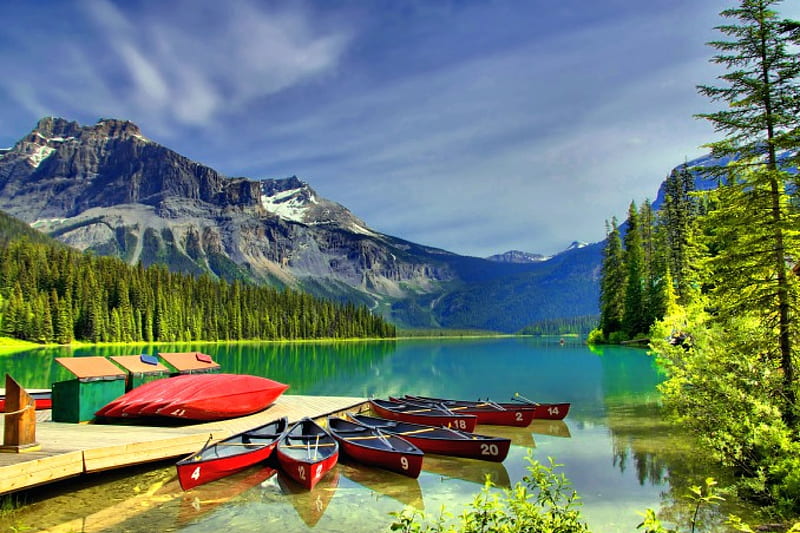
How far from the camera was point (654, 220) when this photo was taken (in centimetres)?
8938

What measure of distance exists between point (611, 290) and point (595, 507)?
Answer: 82.7m

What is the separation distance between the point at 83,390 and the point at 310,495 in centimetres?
1082

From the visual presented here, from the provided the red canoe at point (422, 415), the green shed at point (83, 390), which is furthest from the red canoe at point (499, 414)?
the green shed at point (83, 390)

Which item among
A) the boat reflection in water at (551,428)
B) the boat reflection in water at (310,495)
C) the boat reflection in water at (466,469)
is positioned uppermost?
the boat reflection in water at (310,495)

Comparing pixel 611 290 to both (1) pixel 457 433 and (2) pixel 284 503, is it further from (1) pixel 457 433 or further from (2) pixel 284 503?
(2) pixel 284 503

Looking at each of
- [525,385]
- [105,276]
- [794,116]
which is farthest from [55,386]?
[105,276]

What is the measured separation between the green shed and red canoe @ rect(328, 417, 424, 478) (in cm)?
915

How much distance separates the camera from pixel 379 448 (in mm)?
17109

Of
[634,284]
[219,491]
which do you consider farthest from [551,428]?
[634,284]

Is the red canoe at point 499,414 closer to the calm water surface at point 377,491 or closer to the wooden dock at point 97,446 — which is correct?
the calm water surface at point 377,491

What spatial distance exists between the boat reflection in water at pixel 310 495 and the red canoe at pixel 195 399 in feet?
16.1

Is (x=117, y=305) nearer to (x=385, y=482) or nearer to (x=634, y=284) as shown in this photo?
(x=634, y=284)

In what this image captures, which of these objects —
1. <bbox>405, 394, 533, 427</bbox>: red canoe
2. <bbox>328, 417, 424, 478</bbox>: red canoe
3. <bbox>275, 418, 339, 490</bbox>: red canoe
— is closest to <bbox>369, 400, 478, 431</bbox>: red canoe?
<bbox>405, 394, 533, 427</bbox>: red canoe

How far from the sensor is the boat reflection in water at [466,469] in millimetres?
16562
